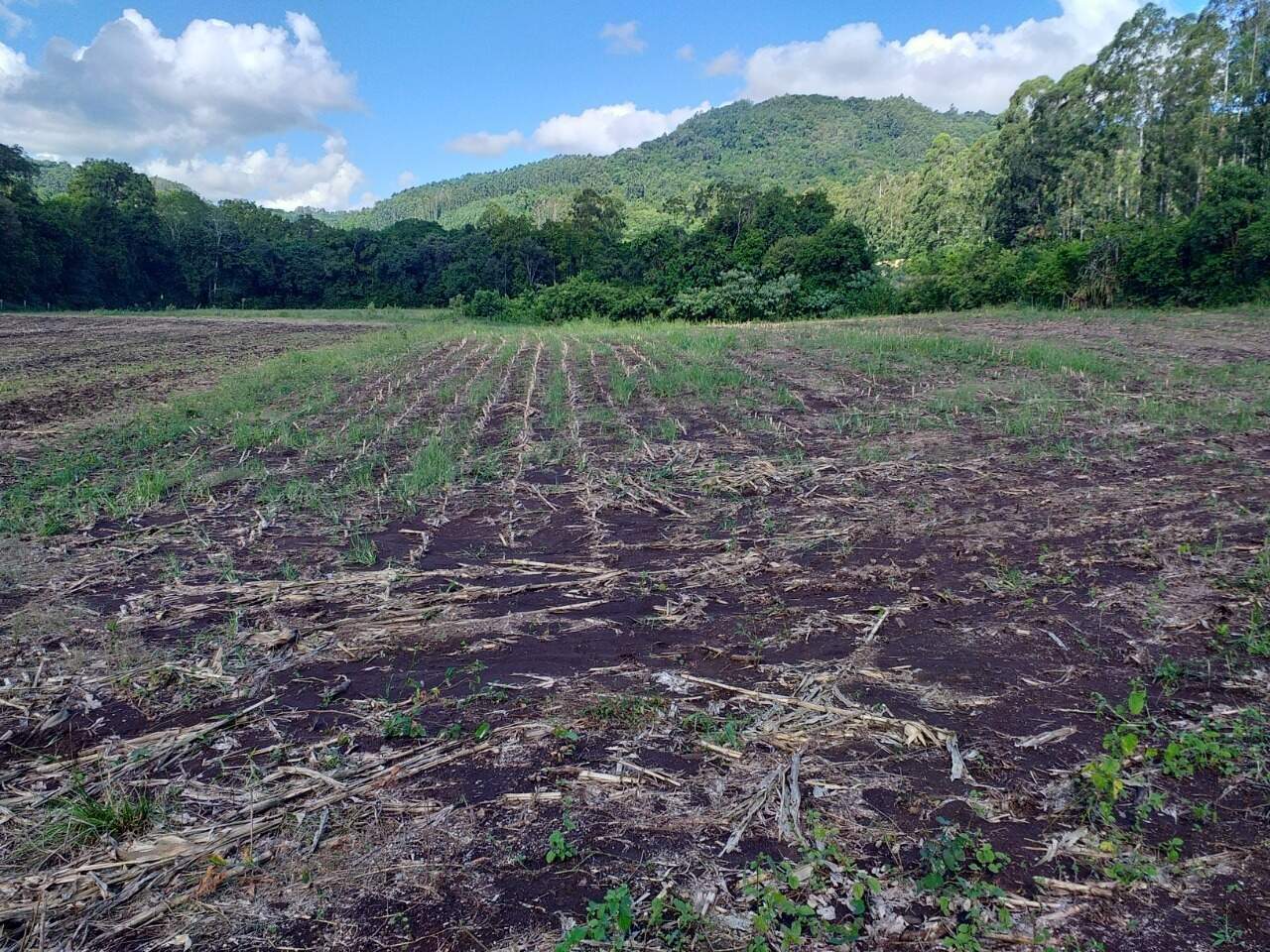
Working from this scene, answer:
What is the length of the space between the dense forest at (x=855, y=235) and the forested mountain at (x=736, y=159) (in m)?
38.0

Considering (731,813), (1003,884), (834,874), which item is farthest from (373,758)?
(1003,884)

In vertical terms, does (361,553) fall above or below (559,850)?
above

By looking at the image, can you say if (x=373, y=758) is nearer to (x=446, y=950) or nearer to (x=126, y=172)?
(x=446, y=950)

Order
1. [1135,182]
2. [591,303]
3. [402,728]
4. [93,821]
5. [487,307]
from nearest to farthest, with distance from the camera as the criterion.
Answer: [93,821] < [402,728] < [591,303] < [1135,182] < [487,307]

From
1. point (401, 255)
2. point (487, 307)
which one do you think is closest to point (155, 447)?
point (487, 307)

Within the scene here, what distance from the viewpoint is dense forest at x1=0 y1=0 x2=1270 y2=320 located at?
26.7 meters

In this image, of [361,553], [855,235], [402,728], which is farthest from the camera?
[855,235]

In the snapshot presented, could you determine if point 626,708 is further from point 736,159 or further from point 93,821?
point 736,159

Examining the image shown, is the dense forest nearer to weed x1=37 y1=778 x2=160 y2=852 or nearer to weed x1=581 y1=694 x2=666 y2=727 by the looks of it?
weed x1=581 y1=694 x2=666 y2=727

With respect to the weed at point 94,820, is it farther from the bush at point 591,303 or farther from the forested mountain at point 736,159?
Result: the forested mountain at point 736,159

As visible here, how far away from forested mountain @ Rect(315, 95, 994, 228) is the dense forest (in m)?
38.0

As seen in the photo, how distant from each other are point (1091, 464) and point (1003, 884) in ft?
20.5

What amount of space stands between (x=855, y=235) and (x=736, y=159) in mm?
108480

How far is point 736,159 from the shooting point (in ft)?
438
